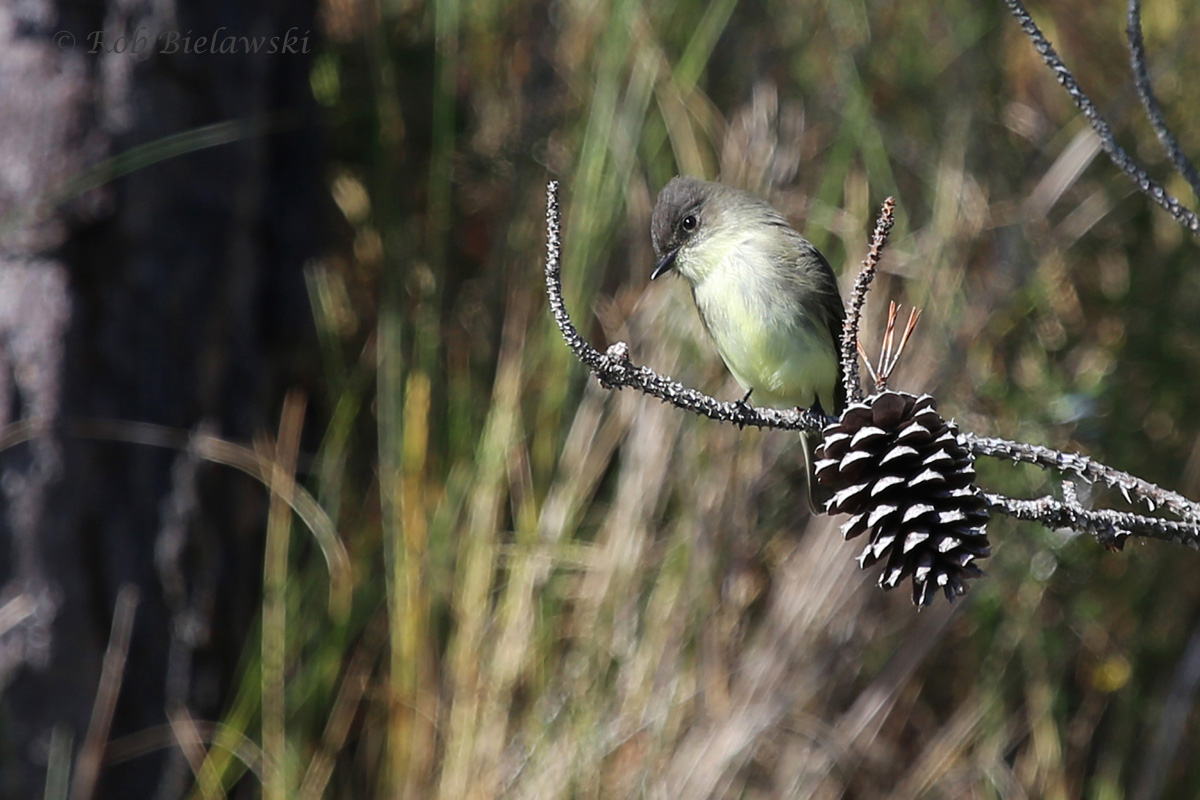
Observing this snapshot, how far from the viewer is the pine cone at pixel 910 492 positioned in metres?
1.07

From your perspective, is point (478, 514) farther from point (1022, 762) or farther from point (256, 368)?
point (1022, 762)

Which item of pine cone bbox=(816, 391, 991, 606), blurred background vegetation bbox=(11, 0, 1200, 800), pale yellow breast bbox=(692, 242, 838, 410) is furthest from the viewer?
blurred background vegetation bbox=(11, 0, 1200, 800)

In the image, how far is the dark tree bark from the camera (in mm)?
2688

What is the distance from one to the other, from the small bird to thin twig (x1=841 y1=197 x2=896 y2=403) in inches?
43.1

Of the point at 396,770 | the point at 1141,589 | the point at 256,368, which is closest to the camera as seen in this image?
the point at 396,770

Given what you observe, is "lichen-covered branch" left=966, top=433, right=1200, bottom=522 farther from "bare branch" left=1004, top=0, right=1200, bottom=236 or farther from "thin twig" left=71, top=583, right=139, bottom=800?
"thin twig" left=71, top=583, right=139, bottom=800

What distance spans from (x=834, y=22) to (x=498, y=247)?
38.3 inches

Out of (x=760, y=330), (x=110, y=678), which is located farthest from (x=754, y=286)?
(x=110, y=678)

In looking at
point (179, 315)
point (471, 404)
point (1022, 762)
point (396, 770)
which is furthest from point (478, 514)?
point (1022, 762)

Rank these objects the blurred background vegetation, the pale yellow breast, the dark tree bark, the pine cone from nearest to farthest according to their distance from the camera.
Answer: the pine cone, the pale yellow breast, the blurred background vegetation, the dark tree bark

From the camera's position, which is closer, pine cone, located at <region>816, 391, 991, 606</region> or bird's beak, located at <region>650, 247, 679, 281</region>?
pine cone, located at <region>816, 391, 991, 606</region>

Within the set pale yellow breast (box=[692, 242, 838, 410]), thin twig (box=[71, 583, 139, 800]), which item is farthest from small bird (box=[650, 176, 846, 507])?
thin twig (box=[71, 583, 139, 800])

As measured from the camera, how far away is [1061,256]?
2.89 m

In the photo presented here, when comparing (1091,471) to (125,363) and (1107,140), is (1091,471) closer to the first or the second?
(1107,140)
